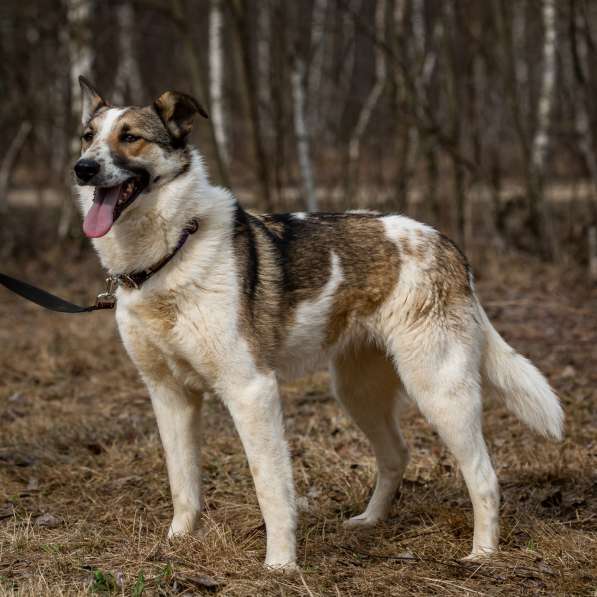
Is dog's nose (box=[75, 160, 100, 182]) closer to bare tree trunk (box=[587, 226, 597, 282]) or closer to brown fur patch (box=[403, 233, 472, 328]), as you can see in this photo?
brown fur patch (box=[403, 233, 472, 328])

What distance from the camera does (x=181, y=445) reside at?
4016 mm

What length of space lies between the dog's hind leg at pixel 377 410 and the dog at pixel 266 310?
2 centimetres

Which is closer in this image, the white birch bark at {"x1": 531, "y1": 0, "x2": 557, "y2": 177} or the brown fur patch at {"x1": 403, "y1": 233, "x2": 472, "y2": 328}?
the brown fur patch at {"x1": 403, "y1": 233, "x2": 472, "y2": 328}

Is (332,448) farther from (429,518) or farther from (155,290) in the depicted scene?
(155,290)

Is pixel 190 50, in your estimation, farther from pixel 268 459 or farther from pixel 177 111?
pixel 268 459

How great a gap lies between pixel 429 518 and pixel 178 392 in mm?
1497

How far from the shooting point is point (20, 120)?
43.1 feet

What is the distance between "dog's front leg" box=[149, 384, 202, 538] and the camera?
3.95m

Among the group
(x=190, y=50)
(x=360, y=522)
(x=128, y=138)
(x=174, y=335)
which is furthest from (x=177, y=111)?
(x=190, y=50)

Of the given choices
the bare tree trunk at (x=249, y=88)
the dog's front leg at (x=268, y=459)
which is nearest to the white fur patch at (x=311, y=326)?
the dog's front leg at (x=268, y=459)

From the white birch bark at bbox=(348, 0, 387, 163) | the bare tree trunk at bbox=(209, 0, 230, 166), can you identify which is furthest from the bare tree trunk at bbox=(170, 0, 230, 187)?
the bare tree trunk at bbox=(209, 0, 230, 166)

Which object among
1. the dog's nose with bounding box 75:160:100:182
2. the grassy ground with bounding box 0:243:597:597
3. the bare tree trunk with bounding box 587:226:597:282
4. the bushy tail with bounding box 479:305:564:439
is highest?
the dog's nose with bounding box 75:160:100:182

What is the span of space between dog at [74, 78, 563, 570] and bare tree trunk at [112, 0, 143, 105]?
1050 cm

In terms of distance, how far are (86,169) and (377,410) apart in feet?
6.69
